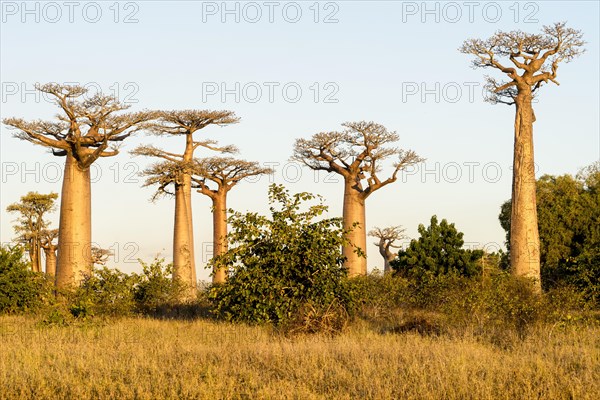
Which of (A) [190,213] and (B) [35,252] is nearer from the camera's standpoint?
(A) [190,213]

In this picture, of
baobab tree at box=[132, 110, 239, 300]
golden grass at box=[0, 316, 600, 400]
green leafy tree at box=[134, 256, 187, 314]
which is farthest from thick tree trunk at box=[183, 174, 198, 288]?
golden grass at box=[0, 316, 600, 400]

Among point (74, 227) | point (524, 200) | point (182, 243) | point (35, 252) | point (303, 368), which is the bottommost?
point (303, 368)

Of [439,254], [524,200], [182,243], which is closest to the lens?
[524,200]

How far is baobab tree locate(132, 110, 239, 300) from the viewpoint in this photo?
28875 mm

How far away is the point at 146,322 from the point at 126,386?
716 cm

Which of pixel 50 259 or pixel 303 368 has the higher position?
pixel 50 259

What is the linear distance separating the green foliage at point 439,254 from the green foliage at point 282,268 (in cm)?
1152

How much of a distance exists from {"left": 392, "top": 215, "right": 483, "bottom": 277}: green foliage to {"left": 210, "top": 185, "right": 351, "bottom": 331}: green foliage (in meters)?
11.5

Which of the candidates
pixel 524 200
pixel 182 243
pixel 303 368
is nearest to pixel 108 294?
pixel 303 368

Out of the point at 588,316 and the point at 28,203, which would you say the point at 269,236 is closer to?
the point at 588,316

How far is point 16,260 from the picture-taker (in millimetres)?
18750

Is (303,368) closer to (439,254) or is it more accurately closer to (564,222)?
(439,254)

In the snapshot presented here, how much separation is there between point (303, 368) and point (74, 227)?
43.2ft

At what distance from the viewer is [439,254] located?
86.9 feet
